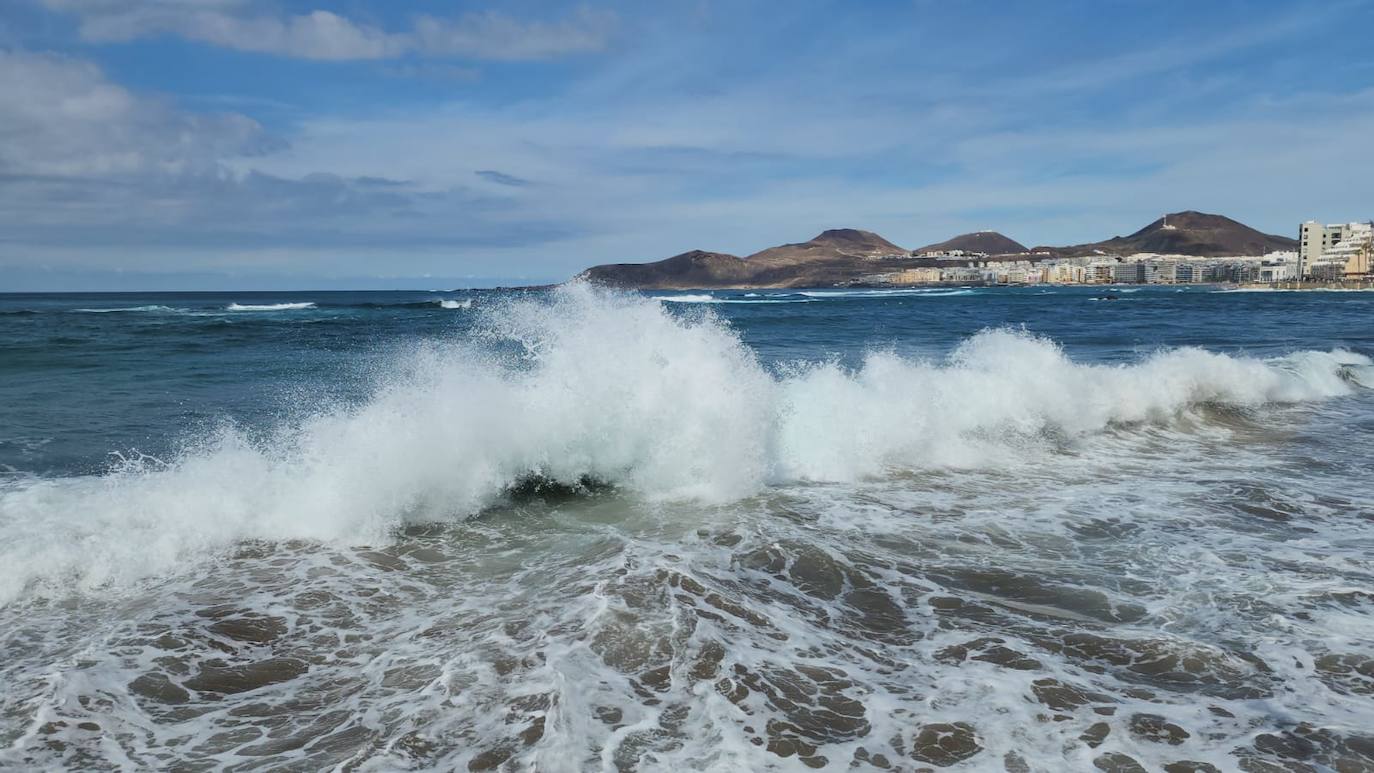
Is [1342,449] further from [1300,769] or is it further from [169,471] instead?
[169,471]

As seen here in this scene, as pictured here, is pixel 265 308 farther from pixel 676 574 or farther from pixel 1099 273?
pixel 1099 273

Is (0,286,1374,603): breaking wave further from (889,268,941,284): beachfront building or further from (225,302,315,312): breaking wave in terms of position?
(889,268,941,284): beachfront building

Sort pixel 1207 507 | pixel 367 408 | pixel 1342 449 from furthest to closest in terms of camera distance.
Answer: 1. pixel 1342 449
2. pixel 367 408
3. pixel 1207 507

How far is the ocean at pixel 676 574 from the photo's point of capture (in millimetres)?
3707

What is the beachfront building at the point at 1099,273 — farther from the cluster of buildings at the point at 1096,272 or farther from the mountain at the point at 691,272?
the mountain at the point at 691,272

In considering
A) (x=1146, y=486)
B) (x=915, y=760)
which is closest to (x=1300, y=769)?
(x=915, y=760)

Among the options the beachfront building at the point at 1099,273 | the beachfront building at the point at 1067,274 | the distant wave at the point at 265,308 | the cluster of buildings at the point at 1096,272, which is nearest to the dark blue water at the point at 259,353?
the distant wave at the point at 265,308

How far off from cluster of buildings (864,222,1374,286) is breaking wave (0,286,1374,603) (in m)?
121

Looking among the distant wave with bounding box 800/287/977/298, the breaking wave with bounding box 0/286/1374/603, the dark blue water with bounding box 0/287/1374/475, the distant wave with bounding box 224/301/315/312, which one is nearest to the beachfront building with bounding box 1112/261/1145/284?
the distant wave with bounding box 800/287/977/298

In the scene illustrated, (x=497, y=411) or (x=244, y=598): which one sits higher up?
(x=497, y=411)

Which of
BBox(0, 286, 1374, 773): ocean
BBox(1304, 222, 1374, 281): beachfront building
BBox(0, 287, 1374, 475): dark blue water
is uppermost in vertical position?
BBox(1304, 222, 1374, 281): beachfront building

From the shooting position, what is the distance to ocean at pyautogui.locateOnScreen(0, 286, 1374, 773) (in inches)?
146

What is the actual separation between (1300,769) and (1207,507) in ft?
15.7

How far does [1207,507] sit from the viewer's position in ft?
24.7
